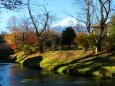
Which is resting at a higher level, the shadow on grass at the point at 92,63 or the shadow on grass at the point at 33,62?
the shadow on grass at the point at 92,63

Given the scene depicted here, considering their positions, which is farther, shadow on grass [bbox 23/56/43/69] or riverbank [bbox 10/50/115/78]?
shadow on grass [bbox 23/56/43/69]

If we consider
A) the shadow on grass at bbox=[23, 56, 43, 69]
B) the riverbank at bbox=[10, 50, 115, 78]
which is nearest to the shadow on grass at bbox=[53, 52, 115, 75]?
the riverbank at bbox=[10, 50, 115, 78]

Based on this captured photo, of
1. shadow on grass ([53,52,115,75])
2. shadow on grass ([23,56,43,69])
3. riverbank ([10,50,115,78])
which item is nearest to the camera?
riverbank ([10,50,115,78])

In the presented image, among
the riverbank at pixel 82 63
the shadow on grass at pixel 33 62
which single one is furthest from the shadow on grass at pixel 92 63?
the shadow on grass at pixel 33 62

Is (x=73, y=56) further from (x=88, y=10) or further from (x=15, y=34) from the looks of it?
(x=15, y=34)

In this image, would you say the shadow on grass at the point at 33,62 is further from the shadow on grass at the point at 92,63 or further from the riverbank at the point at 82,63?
the shadow on grass at the point at 92,63

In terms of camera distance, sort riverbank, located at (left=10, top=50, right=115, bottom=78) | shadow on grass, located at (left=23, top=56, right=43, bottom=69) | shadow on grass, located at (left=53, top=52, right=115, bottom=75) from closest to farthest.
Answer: riverbank, located at (left=10, top=50, right=115, bottom=78)
shadow on grass, located at (left=53, top=52, right=115, bottom=75)
shadow on grass, located at (left=23, top=56, right=43, bottom=69)

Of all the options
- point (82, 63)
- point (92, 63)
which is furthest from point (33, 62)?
point (92, 63)

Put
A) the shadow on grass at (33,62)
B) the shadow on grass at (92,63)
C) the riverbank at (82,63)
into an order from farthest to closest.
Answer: the shadow on grass at (33,62) → the shadow on grass at (92,63) → the riverbank at (82,63)

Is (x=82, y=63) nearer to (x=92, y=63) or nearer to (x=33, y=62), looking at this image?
(x=92, y=63)

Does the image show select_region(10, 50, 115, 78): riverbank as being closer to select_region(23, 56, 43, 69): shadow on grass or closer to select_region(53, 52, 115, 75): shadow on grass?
select_region(53, 52, 115, 75): shadow on grass

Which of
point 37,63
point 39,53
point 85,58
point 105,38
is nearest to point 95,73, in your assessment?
point 85,58

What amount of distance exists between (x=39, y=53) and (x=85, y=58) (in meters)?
20.6

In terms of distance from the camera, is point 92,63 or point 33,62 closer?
point 92,63
